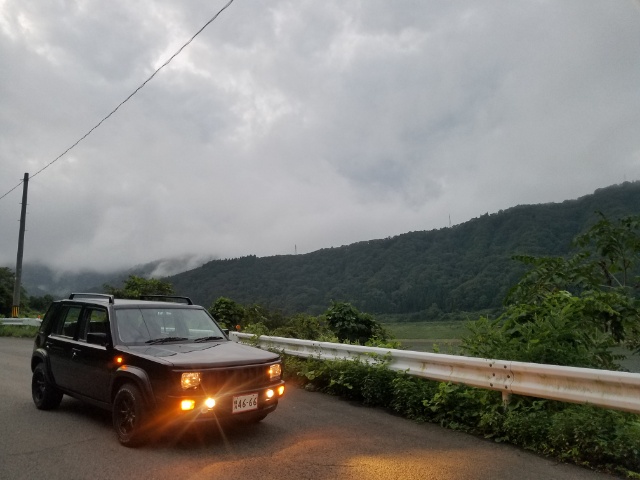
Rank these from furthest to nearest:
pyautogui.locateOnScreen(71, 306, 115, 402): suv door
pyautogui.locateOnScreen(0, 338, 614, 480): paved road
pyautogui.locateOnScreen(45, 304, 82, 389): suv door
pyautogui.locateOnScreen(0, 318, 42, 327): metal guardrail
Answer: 1. pyautogui.locateOnScreen(0, 318, 42, 327): metal guardrail
2. pyautogui.locateOnScreen(45, 304, 82, 389): suv door
3. pyautogui.locateOnScreen(71, 306, 115, 402): suv door
4. pyautogui.locateOnScreen(0, 338, 614, 480): paved road

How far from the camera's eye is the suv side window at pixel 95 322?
6.33 m

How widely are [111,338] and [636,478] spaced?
5.55 meters

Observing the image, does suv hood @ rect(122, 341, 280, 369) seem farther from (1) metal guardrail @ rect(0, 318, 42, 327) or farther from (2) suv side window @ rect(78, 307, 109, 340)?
(1) metal guardrail @ rect(0, 318, 42, 327)

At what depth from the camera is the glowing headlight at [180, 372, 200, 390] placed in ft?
16.9

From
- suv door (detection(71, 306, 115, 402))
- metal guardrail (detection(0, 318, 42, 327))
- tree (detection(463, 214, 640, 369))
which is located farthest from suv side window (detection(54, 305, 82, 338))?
metal guardrail (detection(0, 318, 42, 327))

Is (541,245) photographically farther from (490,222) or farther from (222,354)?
(222,354)

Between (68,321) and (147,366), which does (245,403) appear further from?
(68,321)

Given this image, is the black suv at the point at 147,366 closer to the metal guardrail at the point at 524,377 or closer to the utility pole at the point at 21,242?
the metal guardrail at the point at 524,377

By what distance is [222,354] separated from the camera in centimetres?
583

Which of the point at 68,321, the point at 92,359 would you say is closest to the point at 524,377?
the point at 92,359

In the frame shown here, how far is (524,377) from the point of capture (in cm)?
581

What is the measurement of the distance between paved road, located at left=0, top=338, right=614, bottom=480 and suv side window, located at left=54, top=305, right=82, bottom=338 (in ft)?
3.62

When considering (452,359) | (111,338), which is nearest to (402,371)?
(452,359)

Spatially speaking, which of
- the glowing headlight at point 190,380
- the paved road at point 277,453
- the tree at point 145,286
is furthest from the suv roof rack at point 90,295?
the tree at point 145,286
